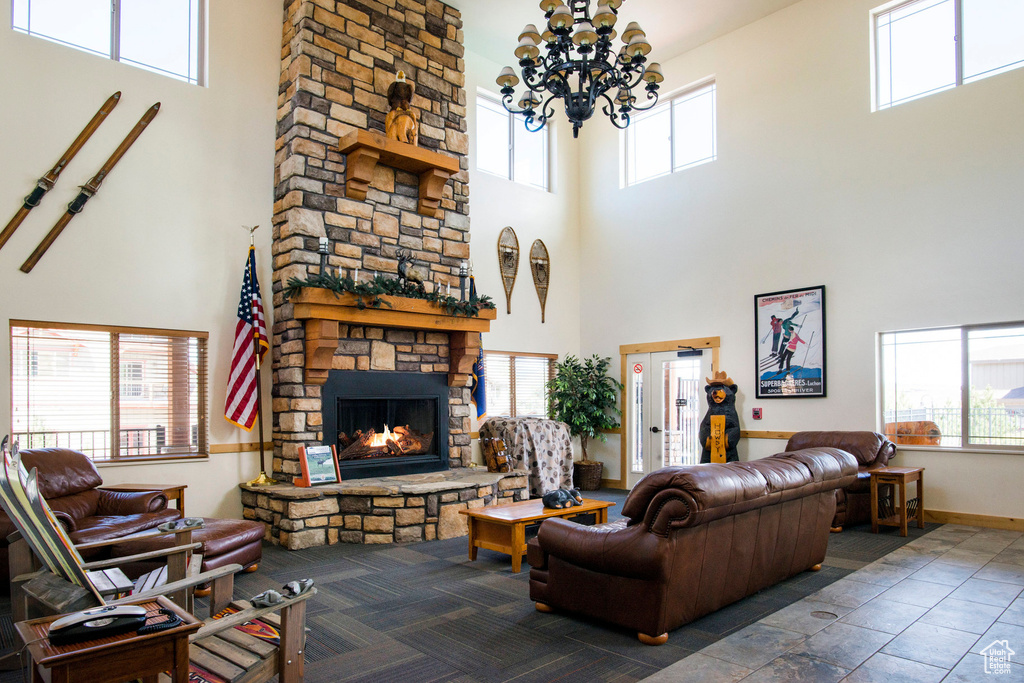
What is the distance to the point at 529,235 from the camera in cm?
920

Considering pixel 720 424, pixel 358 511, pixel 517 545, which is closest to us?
pixel 517 545

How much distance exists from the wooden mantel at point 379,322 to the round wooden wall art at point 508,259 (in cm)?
160

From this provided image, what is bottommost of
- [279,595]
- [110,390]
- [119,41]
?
[279,595]

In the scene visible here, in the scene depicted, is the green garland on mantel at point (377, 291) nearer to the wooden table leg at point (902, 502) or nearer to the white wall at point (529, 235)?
the white wall at point (529, 235)

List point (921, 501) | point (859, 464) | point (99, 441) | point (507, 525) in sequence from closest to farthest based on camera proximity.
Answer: point (507, 525)
point (99, 441)
point (921, 501)
point (859, 464)

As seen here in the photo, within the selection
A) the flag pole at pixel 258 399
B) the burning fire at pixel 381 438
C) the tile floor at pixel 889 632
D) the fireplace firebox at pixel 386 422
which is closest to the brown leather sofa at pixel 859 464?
the tile floor at pixel 889 632

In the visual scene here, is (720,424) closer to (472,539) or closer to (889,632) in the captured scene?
(472,539)

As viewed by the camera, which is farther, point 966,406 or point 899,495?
point 966,406

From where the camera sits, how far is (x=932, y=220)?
21.8 feet

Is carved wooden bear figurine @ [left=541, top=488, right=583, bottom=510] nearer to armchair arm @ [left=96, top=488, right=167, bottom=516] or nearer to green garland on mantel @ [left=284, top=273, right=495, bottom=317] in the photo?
green garland on mantel @ [left=284, top=273, right=495, bottom=317]

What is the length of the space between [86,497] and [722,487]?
4.40 meters

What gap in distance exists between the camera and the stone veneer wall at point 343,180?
629 cm

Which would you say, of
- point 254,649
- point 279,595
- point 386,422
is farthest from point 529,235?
point 254,649

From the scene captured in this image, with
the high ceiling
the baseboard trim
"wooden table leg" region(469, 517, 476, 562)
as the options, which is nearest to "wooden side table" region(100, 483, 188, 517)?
"wooden table leg" region(469, 517, 476, 562)
